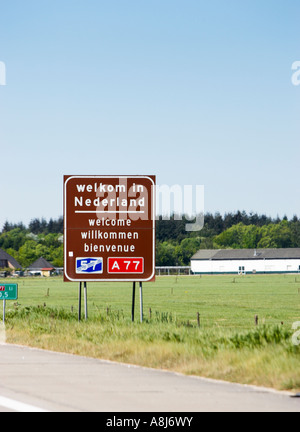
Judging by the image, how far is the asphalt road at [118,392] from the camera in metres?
11.8

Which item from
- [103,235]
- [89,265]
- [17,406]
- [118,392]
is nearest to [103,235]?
[103,235]

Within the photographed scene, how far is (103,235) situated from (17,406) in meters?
18.8

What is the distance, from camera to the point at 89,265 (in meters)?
30.7

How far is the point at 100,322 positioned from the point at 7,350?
20.9 feet

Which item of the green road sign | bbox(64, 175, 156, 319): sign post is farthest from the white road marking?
the green road sign

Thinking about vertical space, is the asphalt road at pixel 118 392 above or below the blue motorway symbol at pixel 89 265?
below

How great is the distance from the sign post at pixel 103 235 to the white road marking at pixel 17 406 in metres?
17.9

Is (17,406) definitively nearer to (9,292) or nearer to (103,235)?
(103,235)

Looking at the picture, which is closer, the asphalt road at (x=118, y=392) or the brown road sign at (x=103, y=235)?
the asphalt road at (x=118, y=392)

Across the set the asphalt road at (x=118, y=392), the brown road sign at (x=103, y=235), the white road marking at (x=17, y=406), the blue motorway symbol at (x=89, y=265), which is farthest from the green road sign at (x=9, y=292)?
the white road marking at (x=17, y=406)

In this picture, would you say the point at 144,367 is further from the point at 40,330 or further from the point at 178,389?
the point at 40,330

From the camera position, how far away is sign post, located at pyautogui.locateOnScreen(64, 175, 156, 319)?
30.4 m

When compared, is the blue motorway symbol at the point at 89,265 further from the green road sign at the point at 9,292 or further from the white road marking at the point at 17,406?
the white road marking at the point at 17,406

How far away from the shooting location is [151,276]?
30.8 meters
